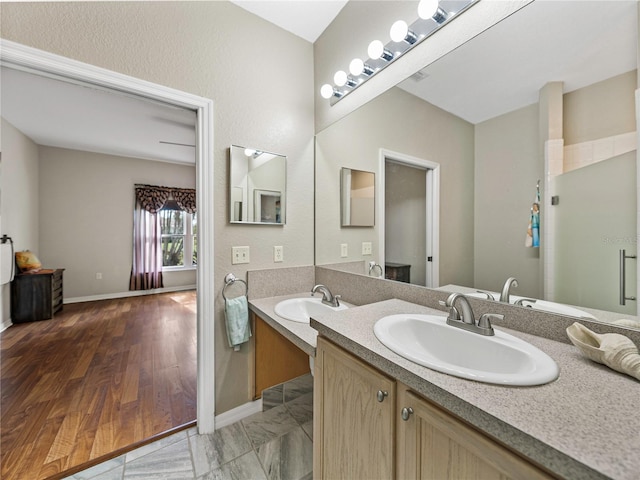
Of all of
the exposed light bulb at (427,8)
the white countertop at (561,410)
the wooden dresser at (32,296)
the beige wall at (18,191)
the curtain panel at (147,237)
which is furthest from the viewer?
the curtain panel at (147,237)

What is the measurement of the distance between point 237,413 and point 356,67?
7.30 ft

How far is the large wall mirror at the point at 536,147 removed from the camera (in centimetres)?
77

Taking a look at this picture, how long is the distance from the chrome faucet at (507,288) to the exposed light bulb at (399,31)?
1203mm

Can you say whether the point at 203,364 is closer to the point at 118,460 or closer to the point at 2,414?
the point at 118,460

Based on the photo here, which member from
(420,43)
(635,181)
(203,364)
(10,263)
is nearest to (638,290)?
(635,181)

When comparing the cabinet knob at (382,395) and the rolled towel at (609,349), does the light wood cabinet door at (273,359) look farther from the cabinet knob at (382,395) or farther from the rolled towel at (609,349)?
the rolled towel at (609,349)

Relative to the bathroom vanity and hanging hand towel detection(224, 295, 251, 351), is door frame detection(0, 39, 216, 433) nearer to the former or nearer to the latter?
hanging hand towel detection(224, 295, 251, 351)

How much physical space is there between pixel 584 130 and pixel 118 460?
245cm

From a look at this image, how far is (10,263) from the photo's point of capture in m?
3.11

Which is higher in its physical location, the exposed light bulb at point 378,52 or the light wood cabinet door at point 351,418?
the exposed light bulb at point 378,52

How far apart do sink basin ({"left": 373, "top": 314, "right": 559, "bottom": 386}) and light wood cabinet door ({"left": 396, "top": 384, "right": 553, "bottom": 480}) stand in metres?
0.10

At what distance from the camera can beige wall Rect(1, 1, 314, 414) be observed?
123 centimetres

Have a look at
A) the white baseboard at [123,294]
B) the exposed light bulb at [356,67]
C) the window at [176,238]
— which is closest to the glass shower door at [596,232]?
the exposed light bulb at [356,67]

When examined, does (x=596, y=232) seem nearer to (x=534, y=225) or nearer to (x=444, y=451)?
(x=534, y=225)
